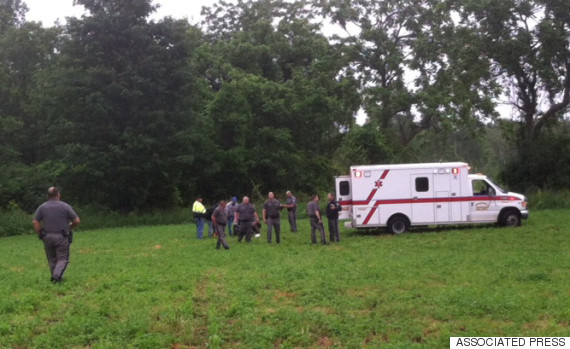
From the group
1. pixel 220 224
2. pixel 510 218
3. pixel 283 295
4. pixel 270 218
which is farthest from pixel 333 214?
pixel 283 295

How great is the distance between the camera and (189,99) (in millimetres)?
42688

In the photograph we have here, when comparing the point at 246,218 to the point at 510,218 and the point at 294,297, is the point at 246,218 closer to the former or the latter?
the point at 510,218

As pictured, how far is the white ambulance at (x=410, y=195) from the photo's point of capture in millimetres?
→ 23406

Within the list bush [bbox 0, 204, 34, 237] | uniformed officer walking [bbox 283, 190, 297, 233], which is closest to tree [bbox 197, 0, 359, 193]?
bush [bbox 0, 204, 34, 237]

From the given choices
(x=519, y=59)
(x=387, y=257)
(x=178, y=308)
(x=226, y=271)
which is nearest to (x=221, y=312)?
(x=178, y=308)

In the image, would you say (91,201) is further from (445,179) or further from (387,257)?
(387,257)

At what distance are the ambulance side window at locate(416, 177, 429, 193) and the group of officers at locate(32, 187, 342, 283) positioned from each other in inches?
140

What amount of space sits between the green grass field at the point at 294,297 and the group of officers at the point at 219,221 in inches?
28.8

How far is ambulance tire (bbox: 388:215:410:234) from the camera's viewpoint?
23.6 meters

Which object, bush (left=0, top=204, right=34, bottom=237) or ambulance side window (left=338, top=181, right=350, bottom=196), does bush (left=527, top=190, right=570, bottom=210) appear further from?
bush (left=0, top=204, right=34, bottom=237)

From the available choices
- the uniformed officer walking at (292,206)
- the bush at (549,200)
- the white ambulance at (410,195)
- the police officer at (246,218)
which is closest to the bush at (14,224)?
the uniformed officer walking at (292,206)

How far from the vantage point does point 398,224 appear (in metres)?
23.7

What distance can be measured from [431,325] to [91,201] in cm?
3742

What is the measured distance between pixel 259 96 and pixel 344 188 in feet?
89.8
